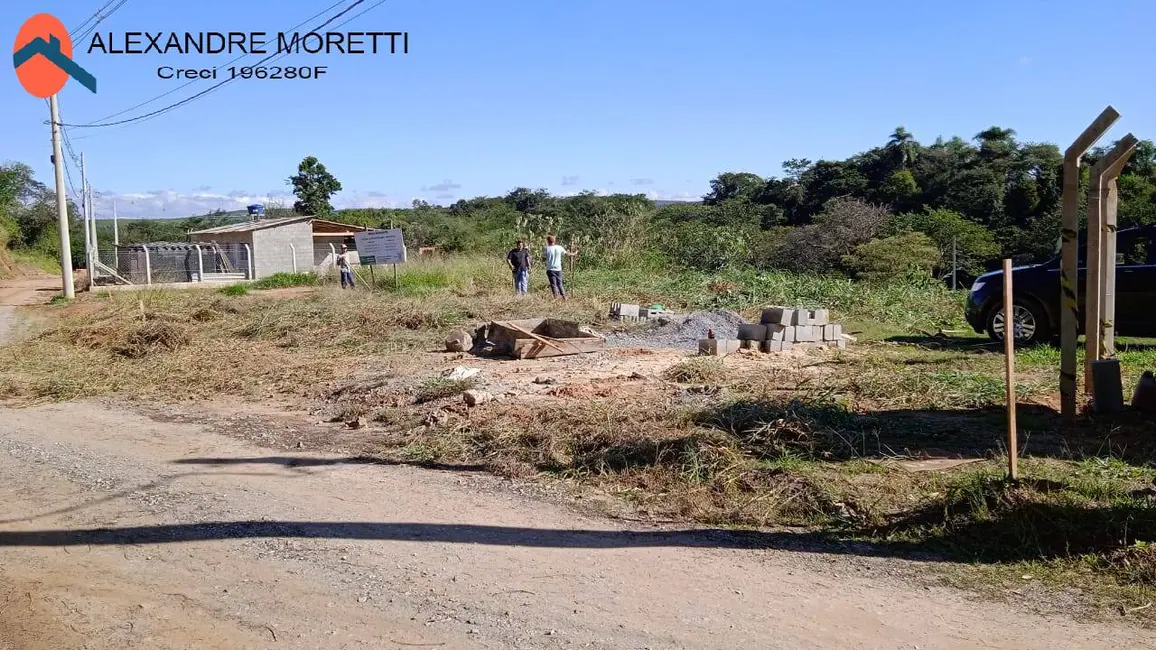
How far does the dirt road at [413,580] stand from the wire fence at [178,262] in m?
28.1

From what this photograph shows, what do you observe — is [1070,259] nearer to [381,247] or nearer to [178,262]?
[381,247]

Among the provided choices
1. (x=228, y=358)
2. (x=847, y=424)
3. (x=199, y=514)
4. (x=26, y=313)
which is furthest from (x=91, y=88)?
(x=847, y=424)

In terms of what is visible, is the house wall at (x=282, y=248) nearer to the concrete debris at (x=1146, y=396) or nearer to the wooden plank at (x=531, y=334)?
the wooden plank at (x=531, y=334)

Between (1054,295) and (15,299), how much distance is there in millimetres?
26940

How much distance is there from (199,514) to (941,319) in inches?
534

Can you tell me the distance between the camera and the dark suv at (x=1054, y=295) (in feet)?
38.6

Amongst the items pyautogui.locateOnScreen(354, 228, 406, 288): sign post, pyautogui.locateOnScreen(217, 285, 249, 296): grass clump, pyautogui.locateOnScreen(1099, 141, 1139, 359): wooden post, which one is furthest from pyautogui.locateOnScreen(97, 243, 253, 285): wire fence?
pyautogui.locateOnScreen(1099, 141, 1139, 359): wooden post

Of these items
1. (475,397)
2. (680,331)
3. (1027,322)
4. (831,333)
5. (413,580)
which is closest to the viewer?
(413,580)

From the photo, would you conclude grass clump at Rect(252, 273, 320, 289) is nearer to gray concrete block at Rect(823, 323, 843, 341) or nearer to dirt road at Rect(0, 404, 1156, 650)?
gray concrete block at Rect(823, 323, 843, 341)

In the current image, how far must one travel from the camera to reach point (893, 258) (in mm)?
23094

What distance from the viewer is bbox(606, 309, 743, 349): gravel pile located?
14102 mm

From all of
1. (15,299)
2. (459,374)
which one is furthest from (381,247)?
(459,374)

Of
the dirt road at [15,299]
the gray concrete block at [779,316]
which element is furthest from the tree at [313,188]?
the gray concrete block at [779,316]

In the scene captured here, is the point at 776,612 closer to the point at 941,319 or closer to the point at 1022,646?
the point at 1022,646
